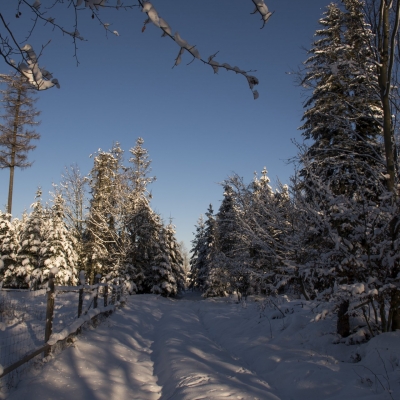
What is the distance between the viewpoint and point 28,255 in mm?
28484

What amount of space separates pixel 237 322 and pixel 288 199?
186 inches

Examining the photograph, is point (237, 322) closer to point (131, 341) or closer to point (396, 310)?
point (131, 341)

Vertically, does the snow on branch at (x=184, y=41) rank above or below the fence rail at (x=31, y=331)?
above

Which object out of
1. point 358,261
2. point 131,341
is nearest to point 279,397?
point 358,261

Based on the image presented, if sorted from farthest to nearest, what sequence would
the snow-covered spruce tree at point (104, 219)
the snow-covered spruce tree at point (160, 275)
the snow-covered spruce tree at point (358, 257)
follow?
the snow-covered spruce tree at point (160, 275) < the snow-covered spruce tree at point (104, 219) < the snow-covered spruce tree at point (358, 257)

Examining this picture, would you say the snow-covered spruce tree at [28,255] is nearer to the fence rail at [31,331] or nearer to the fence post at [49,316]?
the fence rail at [31,331]

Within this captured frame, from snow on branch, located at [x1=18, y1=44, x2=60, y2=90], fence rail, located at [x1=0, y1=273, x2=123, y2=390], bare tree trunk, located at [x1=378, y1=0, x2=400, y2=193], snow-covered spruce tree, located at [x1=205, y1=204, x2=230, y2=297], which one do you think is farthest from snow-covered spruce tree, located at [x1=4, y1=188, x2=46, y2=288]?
snow on branch, located at [x1=18, y1=44, x2=60, y2=90]

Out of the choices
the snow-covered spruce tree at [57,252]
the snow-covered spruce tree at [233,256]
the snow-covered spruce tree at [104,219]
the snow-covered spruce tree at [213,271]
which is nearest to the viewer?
the snow-covered spruce tree at [233,256]

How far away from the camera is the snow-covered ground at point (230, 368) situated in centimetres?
465

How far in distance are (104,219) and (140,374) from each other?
2406 centimetres

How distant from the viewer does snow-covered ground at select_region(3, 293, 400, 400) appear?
4648 mm

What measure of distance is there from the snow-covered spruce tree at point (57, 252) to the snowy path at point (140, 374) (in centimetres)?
1996

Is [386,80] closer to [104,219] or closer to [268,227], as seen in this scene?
[268,227]

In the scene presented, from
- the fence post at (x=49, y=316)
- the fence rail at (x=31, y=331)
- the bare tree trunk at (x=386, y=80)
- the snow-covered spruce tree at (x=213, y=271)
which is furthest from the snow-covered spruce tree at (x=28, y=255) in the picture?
the bare tree trunk at (x=386, y=80)
